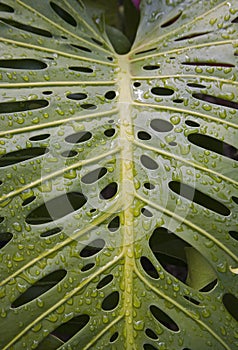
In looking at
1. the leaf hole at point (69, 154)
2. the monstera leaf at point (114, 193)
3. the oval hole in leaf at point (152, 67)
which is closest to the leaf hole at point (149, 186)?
the monstera leaf at point (114, 193)

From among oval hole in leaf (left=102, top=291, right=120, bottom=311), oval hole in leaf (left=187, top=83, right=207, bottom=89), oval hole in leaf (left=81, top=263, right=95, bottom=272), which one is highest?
oval hole in leaf (left=187, top=83, right=207, bottom=89)

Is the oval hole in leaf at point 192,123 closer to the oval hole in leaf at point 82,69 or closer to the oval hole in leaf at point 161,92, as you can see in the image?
the oval hole in leaf at point 161,92

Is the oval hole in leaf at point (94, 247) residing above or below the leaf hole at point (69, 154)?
below

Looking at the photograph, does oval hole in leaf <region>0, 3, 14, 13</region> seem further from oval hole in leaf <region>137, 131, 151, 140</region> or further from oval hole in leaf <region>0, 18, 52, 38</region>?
oval hole in leaf <region>137, 131, 151, 140</region>

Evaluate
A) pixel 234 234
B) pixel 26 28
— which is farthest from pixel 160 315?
pixel 26 28

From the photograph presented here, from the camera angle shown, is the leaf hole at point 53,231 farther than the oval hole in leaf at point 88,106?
No

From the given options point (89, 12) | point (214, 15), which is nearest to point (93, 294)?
point (214, 15)

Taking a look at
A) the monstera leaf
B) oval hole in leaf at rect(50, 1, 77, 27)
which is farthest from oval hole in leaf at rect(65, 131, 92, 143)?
oval hole in leaf at rect(50, 1, 77, 27)
